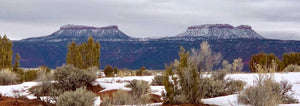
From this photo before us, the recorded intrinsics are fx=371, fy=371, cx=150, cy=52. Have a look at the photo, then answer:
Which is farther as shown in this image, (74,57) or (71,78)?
(74,57)

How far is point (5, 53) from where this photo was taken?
93.0 ft

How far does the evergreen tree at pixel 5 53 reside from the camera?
27.9 metres

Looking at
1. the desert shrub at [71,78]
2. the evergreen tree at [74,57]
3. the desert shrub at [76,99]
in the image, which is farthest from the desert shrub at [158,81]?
the evergreen tree at [74,57]

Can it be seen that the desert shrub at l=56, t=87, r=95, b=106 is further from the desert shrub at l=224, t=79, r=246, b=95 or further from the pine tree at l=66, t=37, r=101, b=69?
the pine tree at l=66, t=37, r=101, b=69

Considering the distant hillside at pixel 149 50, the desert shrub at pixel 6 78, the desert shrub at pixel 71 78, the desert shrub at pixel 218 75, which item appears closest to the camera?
the desert shrub at pixel 71 78

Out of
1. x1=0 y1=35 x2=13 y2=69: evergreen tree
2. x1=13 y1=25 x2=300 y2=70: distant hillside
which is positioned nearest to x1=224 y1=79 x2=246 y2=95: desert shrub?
x1=0 y1=35 x2=13 y2=69: evergreen tree

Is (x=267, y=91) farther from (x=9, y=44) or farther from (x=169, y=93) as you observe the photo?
(x=9, y=44)

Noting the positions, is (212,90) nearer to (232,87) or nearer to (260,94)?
(232,87)

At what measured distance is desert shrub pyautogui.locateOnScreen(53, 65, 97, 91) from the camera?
16250mm

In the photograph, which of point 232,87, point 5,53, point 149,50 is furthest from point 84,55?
point 149,50

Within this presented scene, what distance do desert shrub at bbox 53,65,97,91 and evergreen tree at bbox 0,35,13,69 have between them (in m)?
12.5

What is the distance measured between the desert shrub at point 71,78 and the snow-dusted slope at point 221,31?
14326 centimetres

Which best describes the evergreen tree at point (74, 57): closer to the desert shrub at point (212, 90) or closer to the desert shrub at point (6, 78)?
the desert shrub at point (6, 78)

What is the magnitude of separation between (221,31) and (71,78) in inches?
5998
